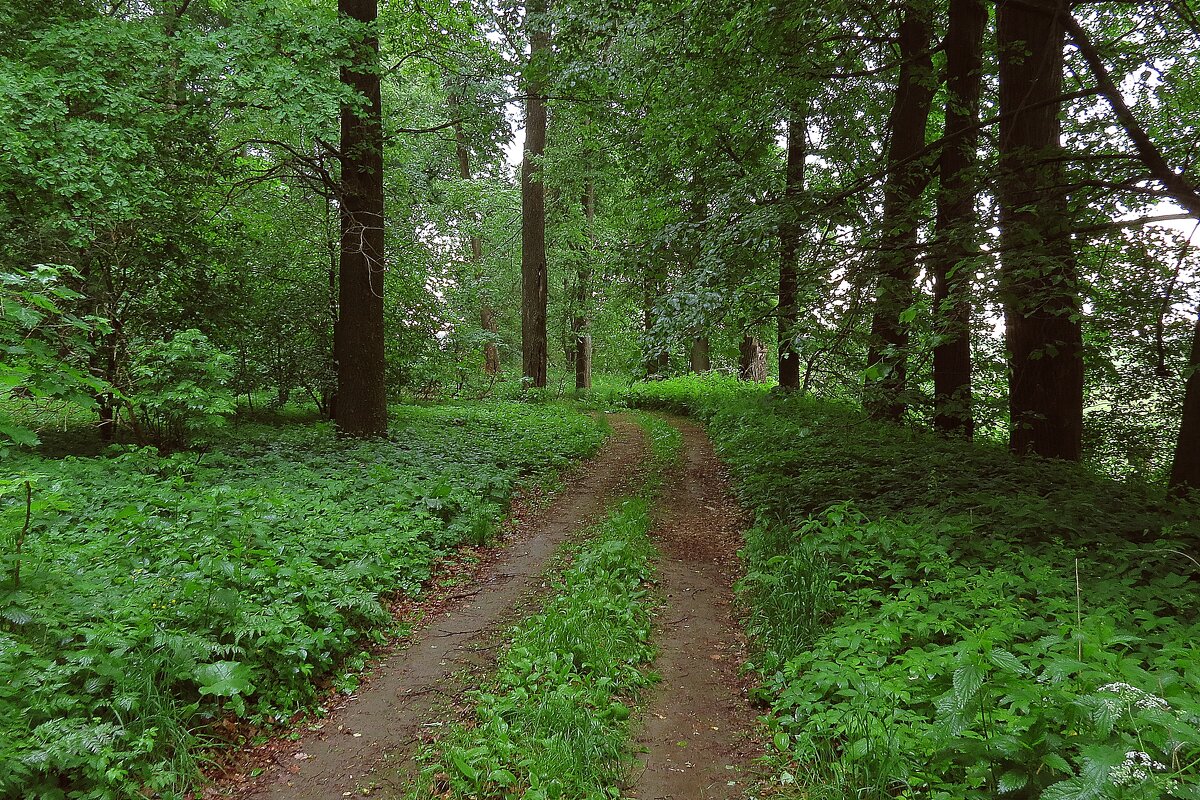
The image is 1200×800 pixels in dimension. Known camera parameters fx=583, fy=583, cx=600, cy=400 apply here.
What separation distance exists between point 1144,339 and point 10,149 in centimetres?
1214

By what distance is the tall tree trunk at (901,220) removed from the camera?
584 centimetres

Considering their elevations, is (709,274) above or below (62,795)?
above

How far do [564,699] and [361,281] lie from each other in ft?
26.3

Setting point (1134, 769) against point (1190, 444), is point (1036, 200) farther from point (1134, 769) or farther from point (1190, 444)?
point (1134, 769)

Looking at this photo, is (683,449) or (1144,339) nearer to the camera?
(1144,339)

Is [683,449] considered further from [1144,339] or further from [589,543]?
[1144,339]

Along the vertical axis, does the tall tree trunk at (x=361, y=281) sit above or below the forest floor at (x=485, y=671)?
above

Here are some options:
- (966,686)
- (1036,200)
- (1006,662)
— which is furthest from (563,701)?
(1036,200)

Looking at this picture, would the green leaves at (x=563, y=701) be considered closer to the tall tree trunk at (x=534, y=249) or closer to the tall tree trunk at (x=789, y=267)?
the tall tree trunk at (x=789, y=267)

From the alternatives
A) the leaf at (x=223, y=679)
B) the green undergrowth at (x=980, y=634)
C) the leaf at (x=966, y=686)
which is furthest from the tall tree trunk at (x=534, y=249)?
the leaf at (x=966, y=686)

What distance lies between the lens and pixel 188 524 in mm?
5180

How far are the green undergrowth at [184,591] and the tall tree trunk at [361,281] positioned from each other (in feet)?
6.13

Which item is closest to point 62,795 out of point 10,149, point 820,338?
point 10,149

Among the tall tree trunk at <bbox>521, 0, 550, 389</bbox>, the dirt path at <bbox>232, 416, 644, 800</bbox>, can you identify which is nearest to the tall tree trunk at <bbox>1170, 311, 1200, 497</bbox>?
the dirt path at <bbox>232, 416, 644, 800</bbox>
